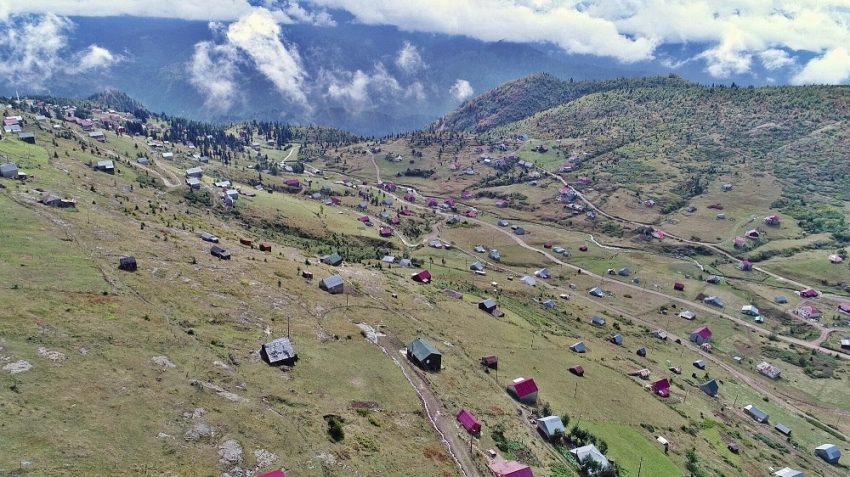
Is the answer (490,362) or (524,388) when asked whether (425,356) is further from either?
(524,388)

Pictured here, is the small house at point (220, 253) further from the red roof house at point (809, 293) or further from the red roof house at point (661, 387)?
the red roof house at point (809, 293)

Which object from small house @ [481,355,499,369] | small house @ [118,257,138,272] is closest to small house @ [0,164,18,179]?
small house @ [118,257,138,272]

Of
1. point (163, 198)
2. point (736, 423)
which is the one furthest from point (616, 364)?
point (163, 198)

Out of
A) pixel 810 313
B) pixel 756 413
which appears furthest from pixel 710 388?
pixel 810 313

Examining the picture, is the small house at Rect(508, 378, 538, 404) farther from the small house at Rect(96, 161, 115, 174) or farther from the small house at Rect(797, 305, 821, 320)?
the small house at Rect(96, 161, 115, 174)

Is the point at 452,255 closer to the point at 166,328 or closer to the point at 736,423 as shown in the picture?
the point at 736,423

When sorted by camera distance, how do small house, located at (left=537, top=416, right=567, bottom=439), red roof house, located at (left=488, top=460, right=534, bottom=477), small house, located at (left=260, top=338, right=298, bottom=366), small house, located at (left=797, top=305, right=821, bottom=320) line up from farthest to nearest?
small house, located at (left=797, top=305, right=821, bottom=320)
small house, located at (left=537, top=416, right=567, bottom=439)
small house, located at (left=260, top=338, right=298, bottom=366)
red roof house, located at (left=488, top=460, right=534, bottom=477)
